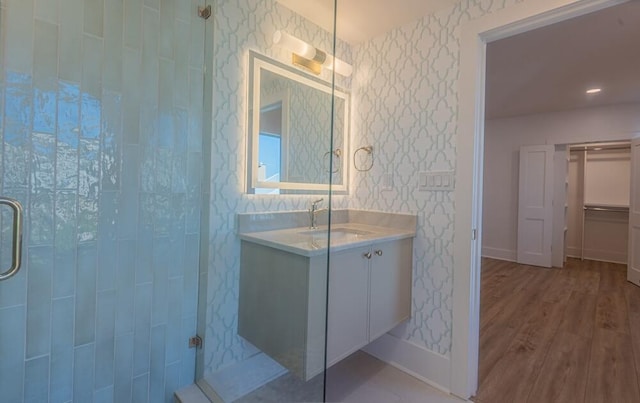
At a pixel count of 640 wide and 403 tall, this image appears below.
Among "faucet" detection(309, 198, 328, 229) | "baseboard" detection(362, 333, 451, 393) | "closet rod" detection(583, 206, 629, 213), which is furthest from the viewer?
"closet rod" detection(583, 206, 629, 213)

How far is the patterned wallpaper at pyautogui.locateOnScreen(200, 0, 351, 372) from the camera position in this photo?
5.31 ft

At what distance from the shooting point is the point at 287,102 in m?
1.97

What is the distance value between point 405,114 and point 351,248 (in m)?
1.04

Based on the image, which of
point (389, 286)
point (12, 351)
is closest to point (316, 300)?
point (389, 286)

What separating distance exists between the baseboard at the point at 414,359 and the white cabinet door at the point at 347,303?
0.43m

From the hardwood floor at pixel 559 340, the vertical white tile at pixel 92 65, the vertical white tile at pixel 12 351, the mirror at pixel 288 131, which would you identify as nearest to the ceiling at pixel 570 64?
the mirror at pixel 288 131

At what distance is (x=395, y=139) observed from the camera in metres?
2.04

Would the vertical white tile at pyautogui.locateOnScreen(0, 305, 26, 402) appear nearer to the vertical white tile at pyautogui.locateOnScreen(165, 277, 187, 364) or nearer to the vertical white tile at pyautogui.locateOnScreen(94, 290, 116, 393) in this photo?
the vertical white tile at pyautogui.locateOnScreen(94, 290, 116, 393)

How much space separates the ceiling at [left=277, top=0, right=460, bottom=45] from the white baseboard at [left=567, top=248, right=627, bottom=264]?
5.63 metres

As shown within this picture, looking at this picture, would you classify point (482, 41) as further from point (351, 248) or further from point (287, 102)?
point (351, 248)

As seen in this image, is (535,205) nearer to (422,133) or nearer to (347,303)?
(422,133)

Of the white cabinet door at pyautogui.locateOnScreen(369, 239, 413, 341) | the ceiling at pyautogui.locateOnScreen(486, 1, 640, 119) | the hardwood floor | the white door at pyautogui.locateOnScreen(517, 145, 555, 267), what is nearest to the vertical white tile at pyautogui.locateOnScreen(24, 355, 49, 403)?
the white cabinet door at pyautogui.locateOnScreen(369, 239, 413, 341)

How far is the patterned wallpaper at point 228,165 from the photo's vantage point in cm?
162

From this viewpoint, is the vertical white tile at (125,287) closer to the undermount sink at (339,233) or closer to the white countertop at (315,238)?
the white countertop at (315,238)
